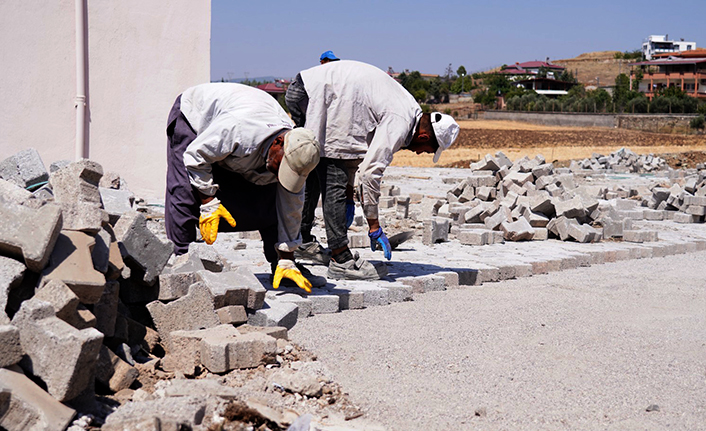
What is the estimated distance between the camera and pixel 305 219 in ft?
20.6

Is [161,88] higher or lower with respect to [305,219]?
higher

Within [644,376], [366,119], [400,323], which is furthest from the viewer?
[366,119]

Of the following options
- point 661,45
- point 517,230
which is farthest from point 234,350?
point 661,45

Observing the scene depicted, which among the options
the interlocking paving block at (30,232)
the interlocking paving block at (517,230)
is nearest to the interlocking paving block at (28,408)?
the interlocking paving block at (30,232)

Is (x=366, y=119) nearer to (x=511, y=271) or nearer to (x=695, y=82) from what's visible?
(x=511, y=271)

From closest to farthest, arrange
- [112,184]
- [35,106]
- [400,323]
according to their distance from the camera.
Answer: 1. [400,323]
2. [112,184]
3. [35,106]

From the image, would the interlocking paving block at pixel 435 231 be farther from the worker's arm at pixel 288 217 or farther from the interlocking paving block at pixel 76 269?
the interlocking paving block at pixel 76 269

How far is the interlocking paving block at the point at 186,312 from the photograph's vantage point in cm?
399

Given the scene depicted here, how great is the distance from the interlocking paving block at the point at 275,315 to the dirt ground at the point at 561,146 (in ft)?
59.1

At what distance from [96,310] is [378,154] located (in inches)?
106

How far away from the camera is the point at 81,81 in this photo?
9344 millimetres

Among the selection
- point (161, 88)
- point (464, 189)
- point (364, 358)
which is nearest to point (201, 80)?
point (161, 88)

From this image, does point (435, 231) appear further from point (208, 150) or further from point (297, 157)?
point (208, 150)

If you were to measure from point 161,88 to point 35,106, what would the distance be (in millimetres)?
1729
